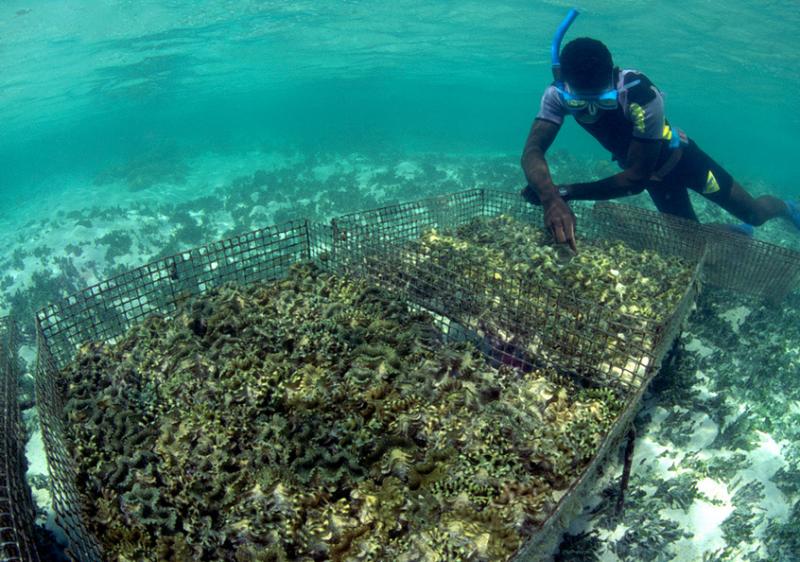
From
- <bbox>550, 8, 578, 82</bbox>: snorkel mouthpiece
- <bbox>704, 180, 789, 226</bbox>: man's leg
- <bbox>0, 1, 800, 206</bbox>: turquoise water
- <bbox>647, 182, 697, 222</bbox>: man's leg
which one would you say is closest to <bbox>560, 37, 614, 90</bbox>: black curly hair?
<bbox>550, 8, 578, 82</bbox>: snorkel mouthpiece

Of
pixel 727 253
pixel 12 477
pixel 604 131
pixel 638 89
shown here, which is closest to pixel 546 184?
pixel 638 89

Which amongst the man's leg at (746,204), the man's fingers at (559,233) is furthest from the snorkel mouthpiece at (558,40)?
the man's leg at (746,204)

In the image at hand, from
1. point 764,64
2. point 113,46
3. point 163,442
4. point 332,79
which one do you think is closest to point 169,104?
point 332,79

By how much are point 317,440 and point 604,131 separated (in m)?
7.57

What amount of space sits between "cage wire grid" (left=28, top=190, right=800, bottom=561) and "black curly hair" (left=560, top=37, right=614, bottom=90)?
2212 mm

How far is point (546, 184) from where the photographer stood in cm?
688

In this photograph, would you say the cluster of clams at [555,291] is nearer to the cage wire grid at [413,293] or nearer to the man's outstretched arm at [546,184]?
the cage wire grid at [413,293]

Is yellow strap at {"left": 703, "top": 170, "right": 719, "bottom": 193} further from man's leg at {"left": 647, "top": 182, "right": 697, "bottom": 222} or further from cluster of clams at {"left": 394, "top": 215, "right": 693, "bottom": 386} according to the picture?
cluster of clams at {"left": 394, "top": 215, "right": 693, "bottom": 386}

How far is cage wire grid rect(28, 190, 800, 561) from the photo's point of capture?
12.0 feet

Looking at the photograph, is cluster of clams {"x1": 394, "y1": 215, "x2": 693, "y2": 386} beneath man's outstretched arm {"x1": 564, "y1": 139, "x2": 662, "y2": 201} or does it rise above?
beneath

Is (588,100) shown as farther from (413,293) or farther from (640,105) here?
(413,293)

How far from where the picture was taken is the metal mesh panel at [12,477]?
2794 mm

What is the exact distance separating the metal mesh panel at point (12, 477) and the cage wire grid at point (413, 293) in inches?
9.8

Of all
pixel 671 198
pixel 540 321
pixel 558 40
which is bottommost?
pixel 671 198
